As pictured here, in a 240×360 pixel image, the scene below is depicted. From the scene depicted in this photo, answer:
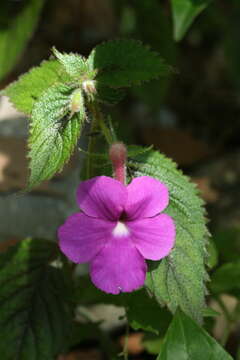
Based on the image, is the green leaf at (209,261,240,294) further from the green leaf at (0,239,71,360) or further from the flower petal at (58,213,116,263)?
the flower petal at (58,213,116,263)

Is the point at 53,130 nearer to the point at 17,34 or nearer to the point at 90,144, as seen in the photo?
the point at 90,144

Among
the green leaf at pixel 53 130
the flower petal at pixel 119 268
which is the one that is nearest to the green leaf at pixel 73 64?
the green leaf at pixel 53 130

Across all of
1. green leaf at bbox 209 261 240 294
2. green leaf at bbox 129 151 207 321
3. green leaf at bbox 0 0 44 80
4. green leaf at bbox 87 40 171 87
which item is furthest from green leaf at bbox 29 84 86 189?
green leaf at bbox 0 0 44 80

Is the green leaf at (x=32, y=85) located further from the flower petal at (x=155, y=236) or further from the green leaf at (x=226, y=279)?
the green leaf at (x=226, y=279)

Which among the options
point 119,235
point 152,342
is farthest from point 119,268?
point 152,342

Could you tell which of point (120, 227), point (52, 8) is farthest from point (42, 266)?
point (52, 8)

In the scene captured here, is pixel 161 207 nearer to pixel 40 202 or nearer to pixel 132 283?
pixel 132 283
